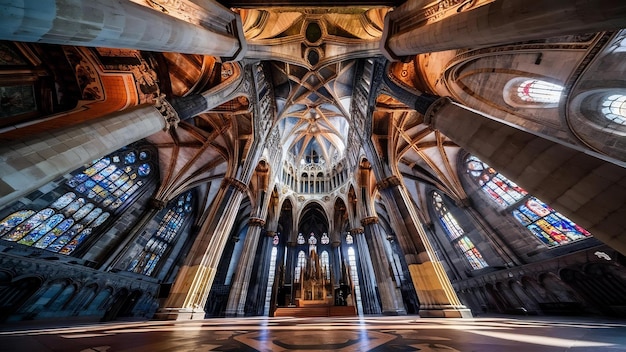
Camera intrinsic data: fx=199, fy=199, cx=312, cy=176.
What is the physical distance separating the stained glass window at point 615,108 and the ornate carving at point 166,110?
1334 centimetres

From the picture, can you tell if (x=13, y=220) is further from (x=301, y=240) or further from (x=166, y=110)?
(x=301, y=240)

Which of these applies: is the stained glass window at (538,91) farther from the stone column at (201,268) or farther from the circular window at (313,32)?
the stone column at (201,268)

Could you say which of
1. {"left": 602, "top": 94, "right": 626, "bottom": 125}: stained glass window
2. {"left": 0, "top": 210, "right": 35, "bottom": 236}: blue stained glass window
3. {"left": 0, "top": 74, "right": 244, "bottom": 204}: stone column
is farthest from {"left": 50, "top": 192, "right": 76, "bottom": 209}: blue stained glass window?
{"left": 602, "top": 94, "right": 626, "bottom": 125}: stained glass window

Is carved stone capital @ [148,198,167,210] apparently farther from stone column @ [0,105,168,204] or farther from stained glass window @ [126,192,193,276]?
stone column @ [0,105,168,204]

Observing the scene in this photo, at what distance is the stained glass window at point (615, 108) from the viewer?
5939 millimetres

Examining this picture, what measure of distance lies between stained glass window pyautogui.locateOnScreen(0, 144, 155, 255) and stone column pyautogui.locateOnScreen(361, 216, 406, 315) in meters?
15.8

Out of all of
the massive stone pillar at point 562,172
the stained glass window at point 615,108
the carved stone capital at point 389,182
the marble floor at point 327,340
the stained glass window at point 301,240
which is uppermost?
the stained glass window at point 301,240

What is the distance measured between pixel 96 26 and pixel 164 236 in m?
16.6

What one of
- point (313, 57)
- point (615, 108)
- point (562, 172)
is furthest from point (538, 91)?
point (313, 57)

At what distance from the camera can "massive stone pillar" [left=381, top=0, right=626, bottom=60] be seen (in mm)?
2605

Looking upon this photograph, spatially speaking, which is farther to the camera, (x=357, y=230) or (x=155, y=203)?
(x=357, y=230)

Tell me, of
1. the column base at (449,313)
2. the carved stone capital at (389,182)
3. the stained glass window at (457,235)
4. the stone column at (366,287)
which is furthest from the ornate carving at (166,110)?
the stained glass window at (457,235)

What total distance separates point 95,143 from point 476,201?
1745 cm

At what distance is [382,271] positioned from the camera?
12.1 metres
